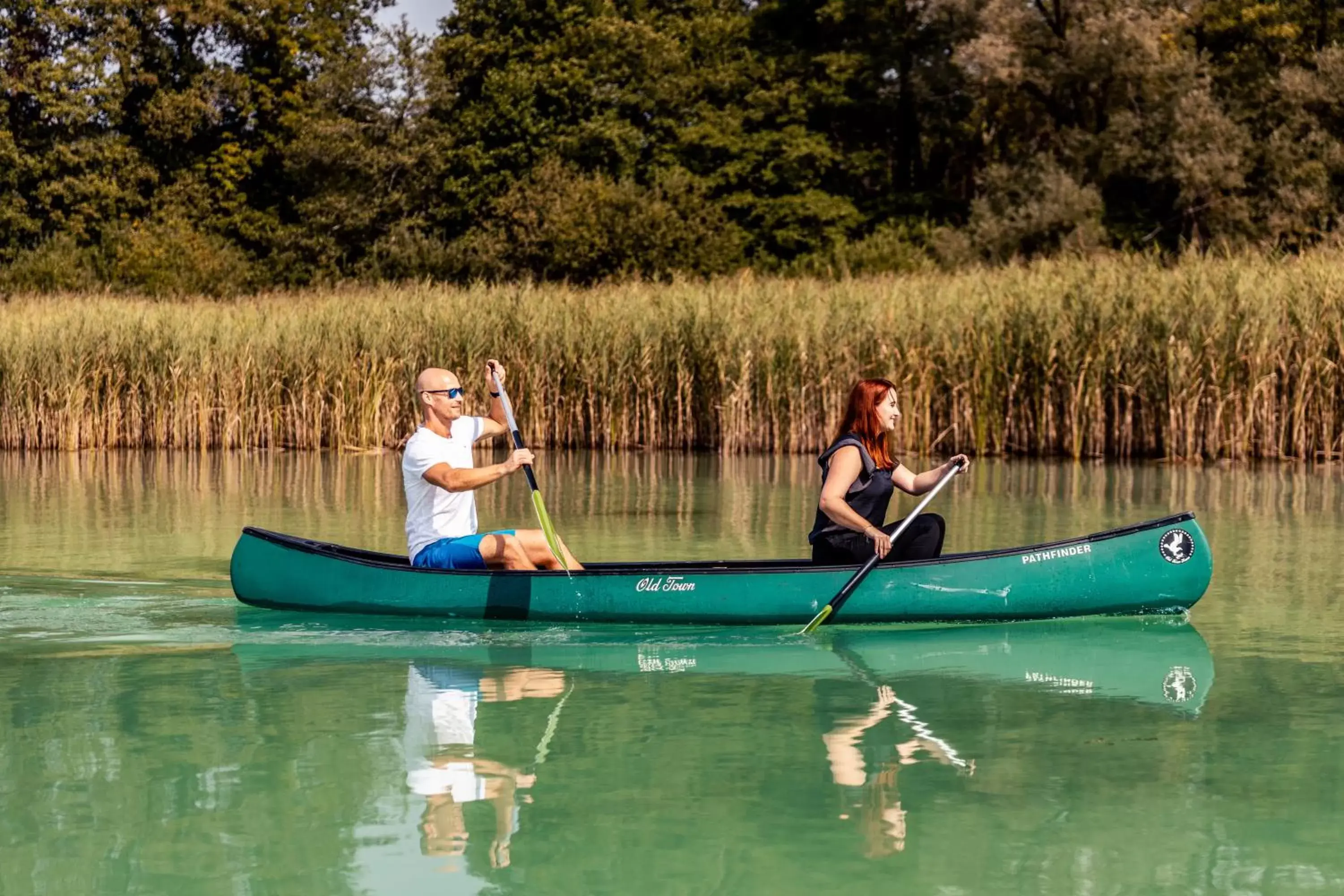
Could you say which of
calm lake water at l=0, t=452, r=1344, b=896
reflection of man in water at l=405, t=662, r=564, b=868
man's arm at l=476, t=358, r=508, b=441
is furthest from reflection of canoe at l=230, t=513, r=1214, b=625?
reflection of man in water at l=405, t=662, r=564, b=868

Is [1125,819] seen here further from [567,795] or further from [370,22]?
[370,22]

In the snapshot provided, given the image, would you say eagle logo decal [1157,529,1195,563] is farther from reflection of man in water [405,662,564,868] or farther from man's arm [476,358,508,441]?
man's arm [476,358,508,441]

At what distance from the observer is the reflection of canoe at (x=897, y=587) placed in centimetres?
738

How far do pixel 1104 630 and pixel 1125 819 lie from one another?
3.10 m

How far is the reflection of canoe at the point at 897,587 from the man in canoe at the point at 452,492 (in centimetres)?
19

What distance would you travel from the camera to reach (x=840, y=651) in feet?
23.1

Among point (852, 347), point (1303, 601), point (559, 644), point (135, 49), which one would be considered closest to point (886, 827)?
point (559, 644)

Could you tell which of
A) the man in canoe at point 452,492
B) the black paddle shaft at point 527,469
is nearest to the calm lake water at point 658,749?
the man in canoe at point 452,492

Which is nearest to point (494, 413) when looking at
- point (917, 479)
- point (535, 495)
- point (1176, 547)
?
point (535, 495)

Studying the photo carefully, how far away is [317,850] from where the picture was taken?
4.23 metres

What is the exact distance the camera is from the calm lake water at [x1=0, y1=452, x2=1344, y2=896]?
162 inches

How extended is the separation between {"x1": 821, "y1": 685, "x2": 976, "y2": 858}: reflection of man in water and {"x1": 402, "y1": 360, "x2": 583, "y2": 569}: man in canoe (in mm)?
2223

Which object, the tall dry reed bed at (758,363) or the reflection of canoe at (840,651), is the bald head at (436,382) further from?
the tall dry reed bed at (758,363)

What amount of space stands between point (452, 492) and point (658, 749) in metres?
2.72
